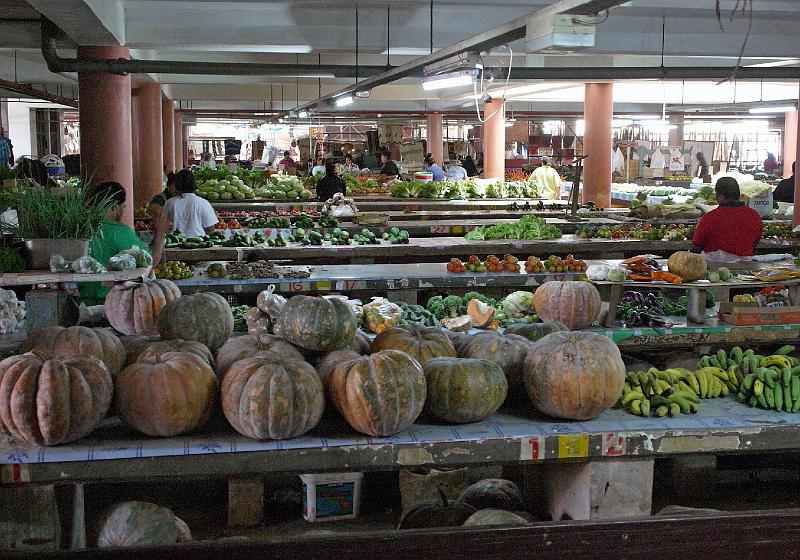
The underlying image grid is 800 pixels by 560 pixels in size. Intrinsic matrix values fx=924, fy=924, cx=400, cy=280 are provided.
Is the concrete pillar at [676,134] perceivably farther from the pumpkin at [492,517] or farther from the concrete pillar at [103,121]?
the pumpkin at [492,517]

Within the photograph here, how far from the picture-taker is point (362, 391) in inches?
154

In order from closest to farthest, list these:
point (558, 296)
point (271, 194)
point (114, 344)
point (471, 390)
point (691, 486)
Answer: point (471, 390), point (114, 344), point (691, 486), point (558, 296), point (271, 194)

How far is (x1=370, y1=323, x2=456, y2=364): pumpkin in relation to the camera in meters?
4.52

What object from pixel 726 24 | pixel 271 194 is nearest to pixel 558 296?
pixel 726 24

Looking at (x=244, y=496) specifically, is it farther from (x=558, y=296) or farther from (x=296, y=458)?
(x=558, y=296)

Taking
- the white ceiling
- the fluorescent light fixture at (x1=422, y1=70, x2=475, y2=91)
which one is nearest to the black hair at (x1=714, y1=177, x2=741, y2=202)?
the fluorescent light fixture at (x1=422, y1=70, x2=475, y2=91)

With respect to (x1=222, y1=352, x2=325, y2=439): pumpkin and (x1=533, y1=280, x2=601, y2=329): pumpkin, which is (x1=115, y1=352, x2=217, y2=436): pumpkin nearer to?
(x1=222, y1=352, x2=325, y2=439): pumpkin

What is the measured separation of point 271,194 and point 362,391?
16.0m

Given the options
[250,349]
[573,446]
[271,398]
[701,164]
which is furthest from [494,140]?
[271,398]

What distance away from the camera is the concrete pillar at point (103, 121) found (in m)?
11.7

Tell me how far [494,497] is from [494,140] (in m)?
21.6

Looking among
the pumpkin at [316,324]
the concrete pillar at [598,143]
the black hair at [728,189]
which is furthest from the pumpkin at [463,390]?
the concrete pillar at [598,143]

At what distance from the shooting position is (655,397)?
4.46 meters

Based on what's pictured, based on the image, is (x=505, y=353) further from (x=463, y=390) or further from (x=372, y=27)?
(x=372, y=27)
